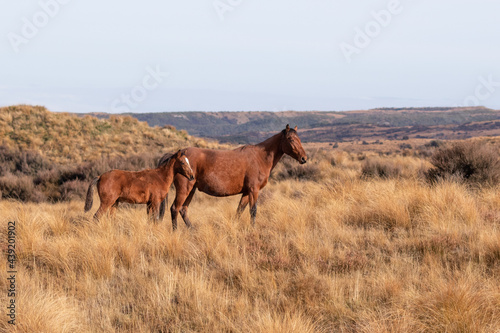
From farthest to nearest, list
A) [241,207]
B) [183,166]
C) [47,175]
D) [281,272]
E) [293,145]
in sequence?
1. [47,175]
2. [241,207]
3. [293,145]
4. [183,166]
5. [281,272]

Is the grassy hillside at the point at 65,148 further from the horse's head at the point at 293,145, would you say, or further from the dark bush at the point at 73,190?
the horse's head at the point at 293,145

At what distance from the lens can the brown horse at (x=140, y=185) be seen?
24.9 ft

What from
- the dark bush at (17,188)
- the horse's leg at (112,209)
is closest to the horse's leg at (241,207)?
the horse's leg at (112,209)

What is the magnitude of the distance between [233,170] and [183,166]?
0.98 m

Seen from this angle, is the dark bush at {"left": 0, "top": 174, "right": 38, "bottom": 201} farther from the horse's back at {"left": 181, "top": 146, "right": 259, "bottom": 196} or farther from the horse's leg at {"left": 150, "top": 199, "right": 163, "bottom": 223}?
the horse's back at {"left": 181, "top": 146, "right": 259, "bottom": 196}

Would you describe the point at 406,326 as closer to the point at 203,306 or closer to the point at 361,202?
the point at 203,306

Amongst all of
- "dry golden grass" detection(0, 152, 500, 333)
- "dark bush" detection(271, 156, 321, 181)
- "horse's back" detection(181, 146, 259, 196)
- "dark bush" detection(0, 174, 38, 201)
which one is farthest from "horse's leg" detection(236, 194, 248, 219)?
"dark bush" detection(0, 174, 38, 201)

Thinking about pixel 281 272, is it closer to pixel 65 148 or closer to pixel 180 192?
pixel 180 192

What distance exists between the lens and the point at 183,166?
765 cm

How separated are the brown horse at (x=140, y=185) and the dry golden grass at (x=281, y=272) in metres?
0.36

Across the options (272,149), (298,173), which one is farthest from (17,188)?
(272,149)

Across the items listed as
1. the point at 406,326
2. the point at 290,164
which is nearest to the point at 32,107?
the point at 290,164

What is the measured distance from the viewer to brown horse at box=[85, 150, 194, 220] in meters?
7.59

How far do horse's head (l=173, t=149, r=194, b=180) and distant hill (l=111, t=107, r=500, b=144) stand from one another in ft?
305
